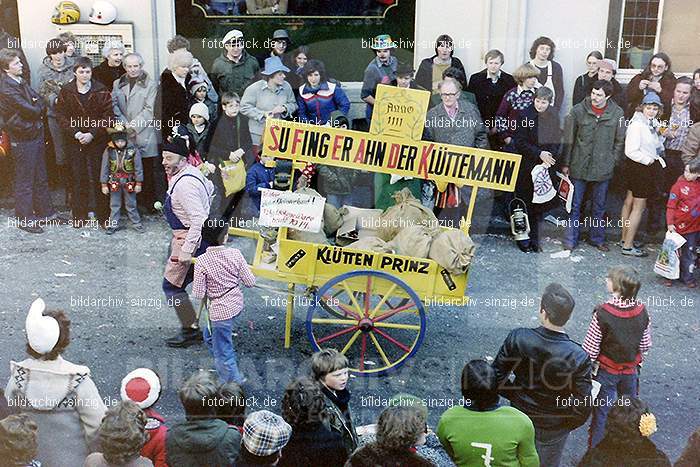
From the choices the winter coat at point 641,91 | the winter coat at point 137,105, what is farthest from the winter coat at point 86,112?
the winter coat at point 641,91

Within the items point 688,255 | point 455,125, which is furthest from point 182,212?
point 688,255

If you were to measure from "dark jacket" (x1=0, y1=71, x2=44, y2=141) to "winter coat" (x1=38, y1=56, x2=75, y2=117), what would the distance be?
0.08m

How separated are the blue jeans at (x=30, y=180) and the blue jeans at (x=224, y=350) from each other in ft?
13.6

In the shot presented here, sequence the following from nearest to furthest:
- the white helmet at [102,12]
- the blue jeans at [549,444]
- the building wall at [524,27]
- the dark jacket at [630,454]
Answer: the dark jacket at [630,454], the blue jeans at [549,444], the white helmet at [102,12], the building wall at [524,27]

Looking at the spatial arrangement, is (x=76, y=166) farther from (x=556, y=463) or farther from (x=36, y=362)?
(x=556, y=463)

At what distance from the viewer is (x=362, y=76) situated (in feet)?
36.6

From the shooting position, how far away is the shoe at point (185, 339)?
23.6ft

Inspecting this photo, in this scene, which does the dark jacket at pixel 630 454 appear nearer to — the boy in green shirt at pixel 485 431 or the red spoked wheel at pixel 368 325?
the boy in green shirt at pixel 485 431

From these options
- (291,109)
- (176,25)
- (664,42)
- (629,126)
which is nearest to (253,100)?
(291,109)

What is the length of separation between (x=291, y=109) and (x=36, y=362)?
5.37 m

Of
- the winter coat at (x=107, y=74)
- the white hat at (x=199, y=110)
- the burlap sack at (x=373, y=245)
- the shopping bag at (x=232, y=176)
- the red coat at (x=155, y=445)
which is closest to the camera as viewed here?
the red coat at (x=155, y=445)

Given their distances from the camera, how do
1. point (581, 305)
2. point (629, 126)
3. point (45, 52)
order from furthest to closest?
point (45, 52), point (629, 126), point (581, 305)

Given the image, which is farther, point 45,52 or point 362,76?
point 362,76

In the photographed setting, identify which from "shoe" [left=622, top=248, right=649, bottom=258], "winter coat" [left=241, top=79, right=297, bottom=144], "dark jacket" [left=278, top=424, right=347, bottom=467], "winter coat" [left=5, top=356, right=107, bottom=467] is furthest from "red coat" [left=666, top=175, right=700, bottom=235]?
"winter coat" [left=5, top=356, right=107, bottom=467]
